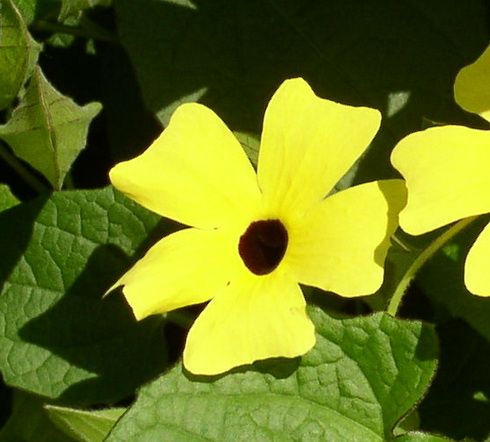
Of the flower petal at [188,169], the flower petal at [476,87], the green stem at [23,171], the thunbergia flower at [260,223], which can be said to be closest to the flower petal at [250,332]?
the thunbergia flower at [260,223]

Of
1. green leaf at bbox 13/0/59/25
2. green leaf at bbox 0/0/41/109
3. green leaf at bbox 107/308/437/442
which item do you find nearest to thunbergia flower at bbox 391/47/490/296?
green leaf at bbox 107/308/437/442

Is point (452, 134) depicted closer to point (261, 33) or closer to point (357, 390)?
point (357, 390)

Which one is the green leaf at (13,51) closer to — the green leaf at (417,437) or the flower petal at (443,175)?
the flower petal at (443,175)

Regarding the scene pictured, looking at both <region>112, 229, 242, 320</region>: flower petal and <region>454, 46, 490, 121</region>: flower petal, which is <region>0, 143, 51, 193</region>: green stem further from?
<region>454, 46, 490, 121</region>: flower petal

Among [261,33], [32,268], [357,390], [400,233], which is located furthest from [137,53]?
[357,390]

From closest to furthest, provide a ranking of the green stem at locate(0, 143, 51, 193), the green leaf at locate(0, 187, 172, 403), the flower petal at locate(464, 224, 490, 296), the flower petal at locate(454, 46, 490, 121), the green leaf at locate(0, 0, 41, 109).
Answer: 1. the flower petal at locate(464, 224, 490, 296)
2. the flower petal at locate(454, 46, 490, 121)
3. the green leaf at locate(0, 0, 41, 109)
4. the green leaf at locate(0, 187, 172, 403)
5. the green stem at locate(0, 143, 51, 193)

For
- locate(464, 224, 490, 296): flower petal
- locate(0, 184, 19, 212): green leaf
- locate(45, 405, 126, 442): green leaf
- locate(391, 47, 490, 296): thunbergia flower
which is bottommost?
locate(0, 184, 19, 212): green leaf
